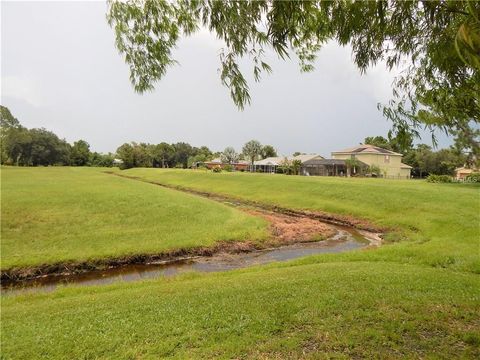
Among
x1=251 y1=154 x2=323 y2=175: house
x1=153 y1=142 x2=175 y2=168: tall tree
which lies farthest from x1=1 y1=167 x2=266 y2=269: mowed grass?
x1=153 y1=142 x2=175 y2=168: tall tree

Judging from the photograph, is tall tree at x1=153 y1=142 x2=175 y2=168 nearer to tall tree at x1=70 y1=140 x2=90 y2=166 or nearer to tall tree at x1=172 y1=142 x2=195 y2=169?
tall tree at x1=172 y1=142 x2=195 y2=169

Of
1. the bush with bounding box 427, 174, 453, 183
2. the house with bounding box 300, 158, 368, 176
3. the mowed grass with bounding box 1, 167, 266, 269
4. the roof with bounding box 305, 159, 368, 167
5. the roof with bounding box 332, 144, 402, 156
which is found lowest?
the mowed grass with bounding box 1, 167, 266, 269

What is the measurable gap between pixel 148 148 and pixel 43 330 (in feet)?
391

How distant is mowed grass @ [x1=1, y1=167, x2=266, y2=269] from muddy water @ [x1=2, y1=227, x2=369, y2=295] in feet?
4.44

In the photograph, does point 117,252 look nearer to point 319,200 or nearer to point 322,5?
point 322,5

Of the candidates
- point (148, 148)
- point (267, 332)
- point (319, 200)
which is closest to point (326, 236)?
point (319, 200)

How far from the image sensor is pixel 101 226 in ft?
65.8

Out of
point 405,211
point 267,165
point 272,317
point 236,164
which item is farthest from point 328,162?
point 272,317

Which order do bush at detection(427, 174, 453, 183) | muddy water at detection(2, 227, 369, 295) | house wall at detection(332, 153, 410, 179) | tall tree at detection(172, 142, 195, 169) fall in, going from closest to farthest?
1. muddy water at detection(2, 227, 369, 295)
2. bush at detection(427, 174, 453, 183)
3. house wall at detection(332, 153, 410, 179)
4. tall tree at detection(172, 142, 195, 169)

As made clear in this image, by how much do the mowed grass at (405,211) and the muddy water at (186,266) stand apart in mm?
3447

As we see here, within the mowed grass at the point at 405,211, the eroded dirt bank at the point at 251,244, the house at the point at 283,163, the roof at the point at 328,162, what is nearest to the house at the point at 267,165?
the house at the point at 283,163

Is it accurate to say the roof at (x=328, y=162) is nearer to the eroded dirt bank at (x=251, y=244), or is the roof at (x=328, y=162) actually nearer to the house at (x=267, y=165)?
the house at (x=267, y=165)

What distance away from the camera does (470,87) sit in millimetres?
5027

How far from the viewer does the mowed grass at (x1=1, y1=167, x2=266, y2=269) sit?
16.0m
